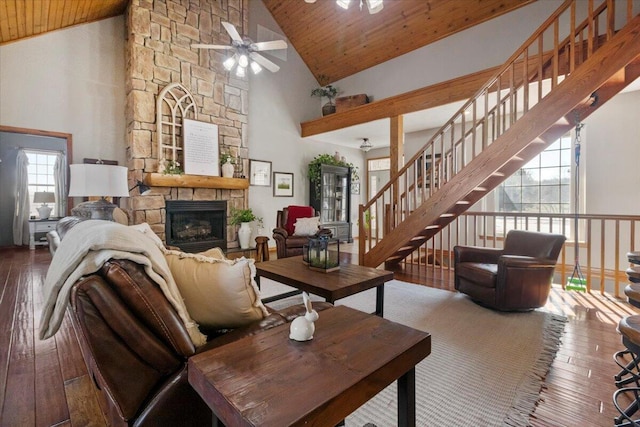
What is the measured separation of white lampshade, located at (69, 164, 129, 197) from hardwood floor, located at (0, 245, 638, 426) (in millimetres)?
1120

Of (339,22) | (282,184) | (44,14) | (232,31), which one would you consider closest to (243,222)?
(282,184)

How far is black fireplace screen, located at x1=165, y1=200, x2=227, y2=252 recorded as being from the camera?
16.4 ft

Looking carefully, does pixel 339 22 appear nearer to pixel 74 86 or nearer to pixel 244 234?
pixel 244 234

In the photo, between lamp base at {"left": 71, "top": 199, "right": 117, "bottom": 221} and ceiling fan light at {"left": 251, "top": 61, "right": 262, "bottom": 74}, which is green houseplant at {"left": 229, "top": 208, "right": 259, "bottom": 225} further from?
lamp base at {"left": 71, "top": 199, "right": 117, "bottom": 221}

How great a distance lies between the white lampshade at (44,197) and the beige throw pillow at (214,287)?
6772mm

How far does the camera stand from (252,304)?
1.27 m

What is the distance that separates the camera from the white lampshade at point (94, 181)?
249 cm

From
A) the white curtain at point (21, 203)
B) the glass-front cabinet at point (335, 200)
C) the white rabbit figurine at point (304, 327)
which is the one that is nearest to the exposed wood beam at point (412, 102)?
the glass-front cabinet at point (335, 200)

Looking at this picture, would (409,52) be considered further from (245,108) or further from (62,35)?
(62,35)

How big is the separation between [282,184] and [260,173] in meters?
0.61

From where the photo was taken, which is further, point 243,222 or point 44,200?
point 44,200

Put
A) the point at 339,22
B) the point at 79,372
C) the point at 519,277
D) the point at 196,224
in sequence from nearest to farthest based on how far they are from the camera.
Result: the point at 79,372 < the point at 519,277 < the point at 196,224 < the point at 339,22

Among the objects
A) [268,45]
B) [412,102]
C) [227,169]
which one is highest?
[268,45]

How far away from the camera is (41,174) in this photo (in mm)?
5965
